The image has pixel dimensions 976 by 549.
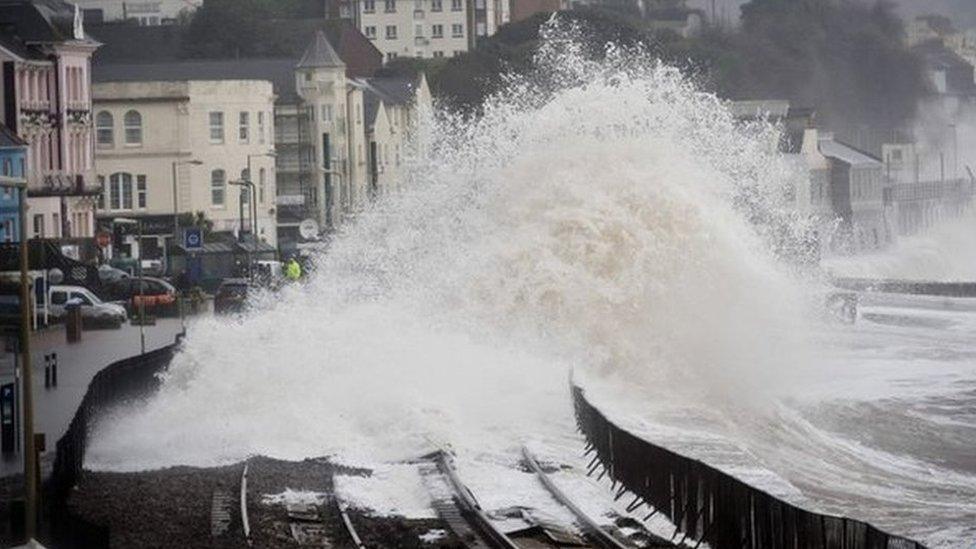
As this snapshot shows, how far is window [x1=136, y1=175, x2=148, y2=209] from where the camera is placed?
102250mm

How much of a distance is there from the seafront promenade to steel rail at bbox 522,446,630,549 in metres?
6.11

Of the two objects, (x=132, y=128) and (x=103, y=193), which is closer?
(x=103, y=193)

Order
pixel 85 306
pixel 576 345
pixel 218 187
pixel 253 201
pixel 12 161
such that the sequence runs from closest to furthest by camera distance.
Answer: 1. pixel 576 345
2. pixel 85 306
3. pixel 12 161
4. pixel 253 201
5. pixel 218 187

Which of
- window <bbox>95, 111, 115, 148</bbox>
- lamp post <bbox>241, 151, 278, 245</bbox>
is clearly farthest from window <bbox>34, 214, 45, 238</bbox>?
window <bbox>95, 111, 115, 148</bbox>

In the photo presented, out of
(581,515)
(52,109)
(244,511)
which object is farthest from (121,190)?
(581,515)

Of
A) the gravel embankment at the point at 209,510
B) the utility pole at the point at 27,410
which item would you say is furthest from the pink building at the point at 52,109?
the utility pole at the point at 27,410

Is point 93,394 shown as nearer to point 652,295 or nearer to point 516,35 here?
point 652,295

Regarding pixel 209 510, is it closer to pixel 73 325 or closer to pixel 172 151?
pixel 73 325

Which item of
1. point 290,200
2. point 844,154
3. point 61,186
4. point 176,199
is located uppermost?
point 61,186

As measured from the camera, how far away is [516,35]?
160375 millimetres

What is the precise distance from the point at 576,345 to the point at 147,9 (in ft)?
435

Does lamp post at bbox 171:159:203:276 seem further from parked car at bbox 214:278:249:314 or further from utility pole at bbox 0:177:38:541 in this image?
utility pole at bbox 0:177:38:541

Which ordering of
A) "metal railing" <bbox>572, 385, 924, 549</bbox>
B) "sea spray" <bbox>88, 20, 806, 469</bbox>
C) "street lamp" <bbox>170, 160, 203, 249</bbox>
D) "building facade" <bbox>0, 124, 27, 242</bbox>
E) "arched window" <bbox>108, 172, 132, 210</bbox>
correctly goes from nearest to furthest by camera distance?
"metal railing" <bbox>572, 385, 924, 549</bbox>, "sea spray" <bbox>88, 20, 806, 469</bbox>, "building facade" <bbox>0, 124, 27, 242</bbox>, "street lamp" <bbox>170, 160, 203, 249</bbox>, "arched window" <bbox>108, 172, 132, 210</bbox>

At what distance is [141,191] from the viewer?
10256cm
